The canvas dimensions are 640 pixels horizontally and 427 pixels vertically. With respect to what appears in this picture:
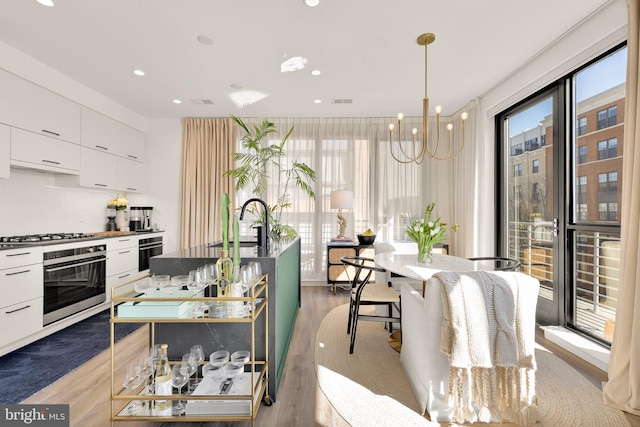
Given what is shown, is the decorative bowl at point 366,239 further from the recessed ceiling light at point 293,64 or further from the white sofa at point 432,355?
the white sofa at point 432,355

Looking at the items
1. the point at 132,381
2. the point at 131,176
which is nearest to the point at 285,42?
the point at 132,381

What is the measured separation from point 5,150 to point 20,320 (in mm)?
1467

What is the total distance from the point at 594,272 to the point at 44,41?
5.13 metres

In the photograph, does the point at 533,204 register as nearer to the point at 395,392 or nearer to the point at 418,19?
the point at 418,19

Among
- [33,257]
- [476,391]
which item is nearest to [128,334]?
[33,257]

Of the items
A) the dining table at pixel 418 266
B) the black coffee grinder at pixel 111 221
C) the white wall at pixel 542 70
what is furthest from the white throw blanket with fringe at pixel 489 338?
the black coffee grinder at pixel 111 221

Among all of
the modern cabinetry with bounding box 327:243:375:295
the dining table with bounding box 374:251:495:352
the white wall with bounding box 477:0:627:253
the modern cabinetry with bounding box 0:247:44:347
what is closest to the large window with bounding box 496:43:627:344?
the white wall with bounding box 477:0:627:253

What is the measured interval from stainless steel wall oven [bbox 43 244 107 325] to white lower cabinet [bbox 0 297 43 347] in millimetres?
79

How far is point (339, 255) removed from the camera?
13.9 ft

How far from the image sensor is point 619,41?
2.12 meters

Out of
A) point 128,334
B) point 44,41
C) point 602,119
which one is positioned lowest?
point 128,334

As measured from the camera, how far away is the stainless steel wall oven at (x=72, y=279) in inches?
106

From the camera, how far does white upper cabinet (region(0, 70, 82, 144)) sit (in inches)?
102

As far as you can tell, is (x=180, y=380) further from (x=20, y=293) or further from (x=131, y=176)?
(x=131, y=176)
